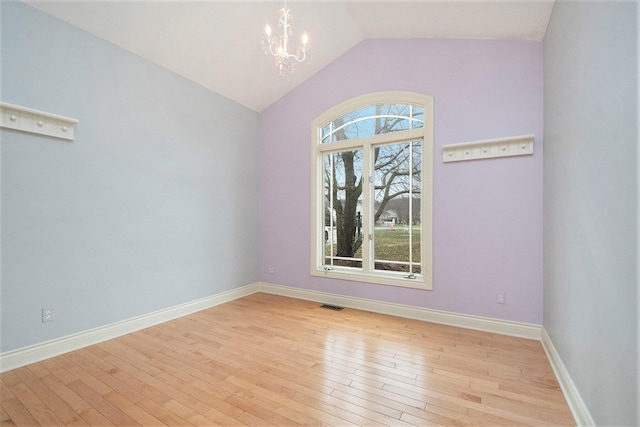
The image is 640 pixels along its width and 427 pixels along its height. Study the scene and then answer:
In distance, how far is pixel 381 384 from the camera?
2.10 meters

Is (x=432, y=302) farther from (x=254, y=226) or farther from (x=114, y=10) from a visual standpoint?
(x=114, y=10)

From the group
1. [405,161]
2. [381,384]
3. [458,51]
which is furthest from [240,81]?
[381,384]

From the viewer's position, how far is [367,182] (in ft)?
13.0

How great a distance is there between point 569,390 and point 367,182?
2.81m

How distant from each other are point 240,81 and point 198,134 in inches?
38.2

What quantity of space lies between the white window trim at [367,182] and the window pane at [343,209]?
0.10m

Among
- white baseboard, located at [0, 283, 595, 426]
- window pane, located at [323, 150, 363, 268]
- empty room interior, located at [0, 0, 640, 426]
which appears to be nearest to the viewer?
empty room interior, located at [0, 0, 640, 426]

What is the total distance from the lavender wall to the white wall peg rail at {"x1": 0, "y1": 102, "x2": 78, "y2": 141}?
3.05 meters

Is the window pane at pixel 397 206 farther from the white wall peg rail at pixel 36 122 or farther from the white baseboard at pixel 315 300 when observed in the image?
the white wall peg rail at pixel 36 122

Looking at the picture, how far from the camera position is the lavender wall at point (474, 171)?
2.93 m

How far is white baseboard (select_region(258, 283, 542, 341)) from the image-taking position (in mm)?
2959

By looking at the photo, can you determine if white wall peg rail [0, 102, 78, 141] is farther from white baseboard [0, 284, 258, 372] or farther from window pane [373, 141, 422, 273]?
window pane [373, 141, 422, 273]

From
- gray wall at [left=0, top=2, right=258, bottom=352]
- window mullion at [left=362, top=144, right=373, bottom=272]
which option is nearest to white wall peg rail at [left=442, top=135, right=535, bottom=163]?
window mullion at [left=362, top=144, right=373, bottom=272]

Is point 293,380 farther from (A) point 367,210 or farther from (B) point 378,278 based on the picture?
(A) point 367,210
